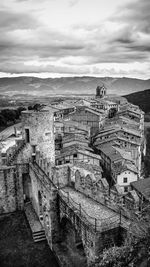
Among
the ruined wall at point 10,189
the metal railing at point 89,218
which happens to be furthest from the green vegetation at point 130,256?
the ruined wall at point 10,189

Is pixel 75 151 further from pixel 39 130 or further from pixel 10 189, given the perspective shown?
pixel 39 130

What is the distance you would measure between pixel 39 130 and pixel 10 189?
713 cm

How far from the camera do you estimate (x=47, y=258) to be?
19.1 m

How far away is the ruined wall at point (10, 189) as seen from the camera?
25.4 meters

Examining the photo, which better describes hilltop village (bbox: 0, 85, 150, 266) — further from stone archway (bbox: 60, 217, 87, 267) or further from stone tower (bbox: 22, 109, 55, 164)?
stone archway (bbox: 60, 217, 87, 267)

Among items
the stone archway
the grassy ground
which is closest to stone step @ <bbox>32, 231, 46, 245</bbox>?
the grassy ground

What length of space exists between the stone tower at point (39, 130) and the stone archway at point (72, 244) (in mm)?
6546

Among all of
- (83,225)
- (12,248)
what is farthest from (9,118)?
(83,225)

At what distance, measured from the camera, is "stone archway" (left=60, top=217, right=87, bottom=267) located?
58.1 ft

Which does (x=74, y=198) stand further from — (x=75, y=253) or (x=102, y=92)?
(x=102, y=92)

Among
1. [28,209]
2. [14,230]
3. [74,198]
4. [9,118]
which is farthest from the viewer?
[9,118]

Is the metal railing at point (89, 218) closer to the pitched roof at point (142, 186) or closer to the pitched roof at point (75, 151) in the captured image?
the pitched roof at point (142, 186)

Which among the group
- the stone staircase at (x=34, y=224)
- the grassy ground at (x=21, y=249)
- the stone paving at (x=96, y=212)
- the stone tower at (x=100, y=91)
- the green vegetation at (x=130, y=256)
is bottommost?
the grassy ground at (x=21, y=249)

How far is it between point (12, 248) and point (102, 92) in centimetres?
9212
